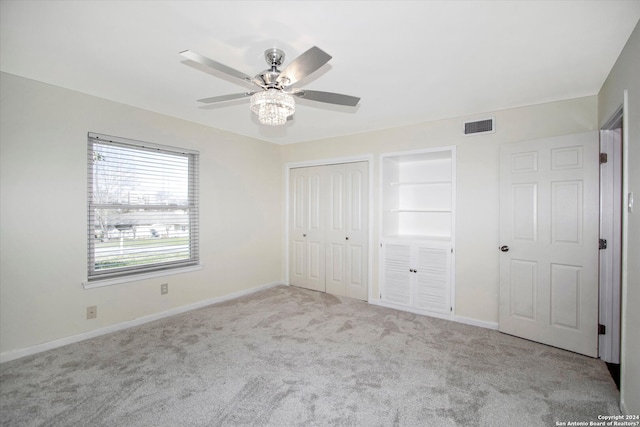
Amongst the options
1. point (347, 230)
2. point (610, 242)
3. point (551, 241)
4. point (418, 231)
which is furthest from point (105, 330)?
point (610, 242)

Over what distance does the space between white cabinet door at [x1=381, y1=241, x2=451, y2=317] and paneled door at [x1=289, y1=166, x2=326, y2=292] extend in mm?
1156

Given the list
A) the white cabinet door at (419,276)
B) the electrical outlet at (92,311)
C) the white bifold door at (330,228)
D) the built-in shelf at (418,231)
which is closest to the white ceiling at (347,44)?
the built-in shelf at (418,231)

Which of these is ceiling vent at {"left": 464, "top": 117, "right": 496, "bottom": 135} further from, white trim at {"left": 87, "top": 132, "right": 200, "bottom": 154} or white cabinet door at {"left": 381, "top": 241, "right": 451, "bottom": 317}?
white trim at {"left": 87, "top": 132, "right": 200, "bottom": 154}

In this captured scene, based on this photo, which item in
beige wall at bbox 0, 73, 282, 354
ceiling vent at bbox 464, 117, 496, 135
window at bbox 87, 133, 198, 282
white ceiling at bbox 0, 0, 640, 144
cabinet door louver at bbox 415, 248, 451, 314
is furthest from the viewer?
cabinet door louver at bbox 415, 248, 451, 314

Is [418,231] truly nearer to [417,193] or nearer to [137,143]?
[417,193]

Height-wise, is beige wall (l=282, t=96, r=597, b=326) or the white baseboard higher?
beige wall (l=282, t=96, r=597, b=326)

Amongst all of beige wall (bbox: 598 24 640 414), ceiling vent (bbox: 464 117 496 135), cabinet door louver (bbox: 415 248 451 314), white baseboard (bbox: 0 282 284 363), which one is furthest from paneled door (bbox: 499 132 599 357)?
white baseboard (bbox: 0 282 284 363)

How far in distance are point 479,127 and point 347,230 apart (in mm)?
2170

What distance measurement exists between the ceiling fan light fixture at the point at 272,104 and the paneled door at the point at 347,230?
8.37 ft

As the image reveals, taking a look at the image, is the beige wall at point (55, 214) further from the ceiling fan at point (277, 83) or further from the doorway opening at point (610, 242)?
the doorway opening at point (610, 242)

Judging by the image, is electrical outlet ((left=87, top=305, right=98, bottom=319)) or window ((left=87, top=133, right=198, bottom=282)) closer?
electrical outlet ((left=87, top=305, right=98, bottom=319))

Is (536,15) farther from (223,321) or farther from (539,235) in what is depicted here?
(223,321)

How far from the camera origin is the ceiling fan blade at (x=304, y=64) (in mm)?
1491

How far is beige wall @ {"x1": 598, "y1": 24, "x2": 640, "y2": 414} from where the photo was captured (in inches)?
67.7
